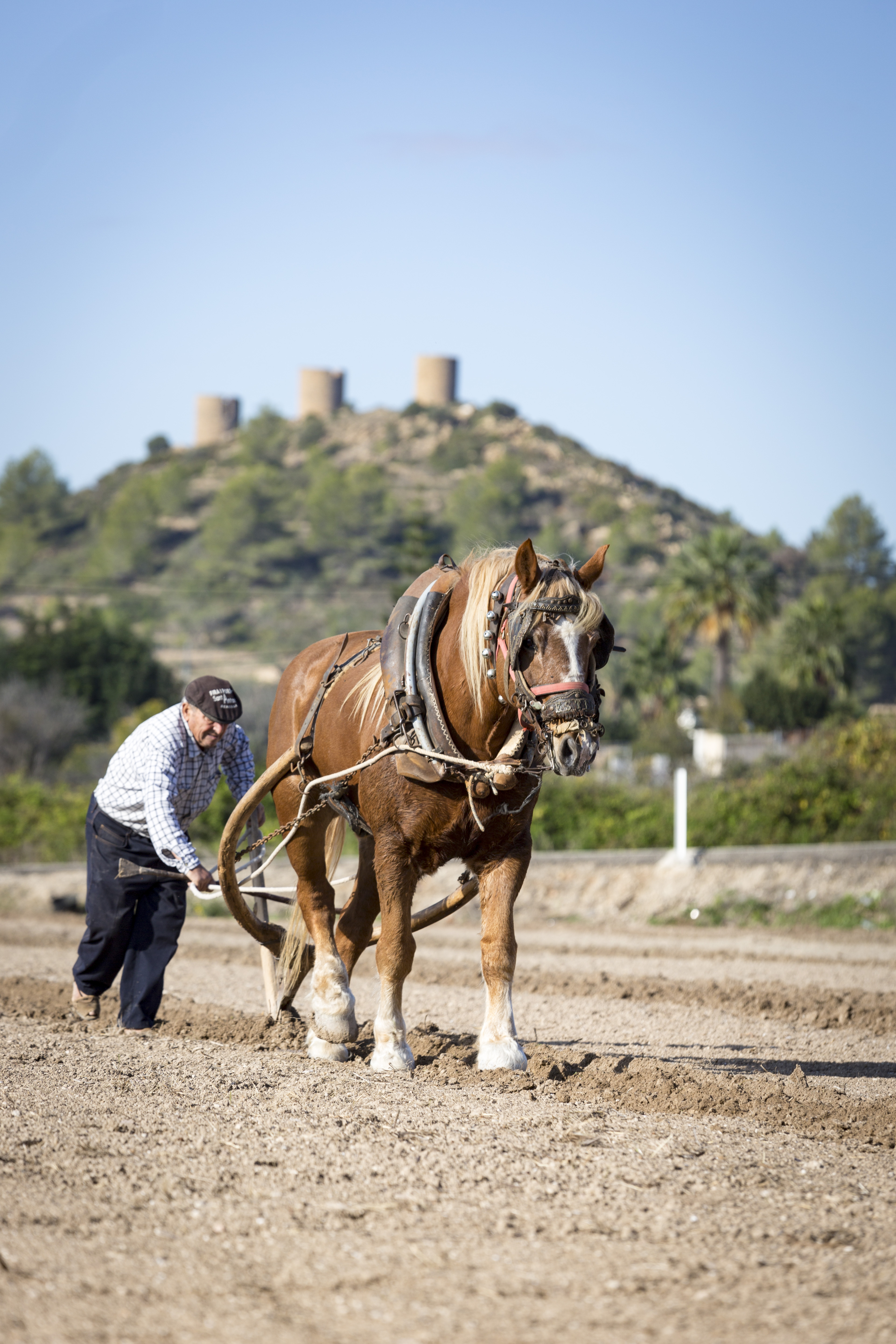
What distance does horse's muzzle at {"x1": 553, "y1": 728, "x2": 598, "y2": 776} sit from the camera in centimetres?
498

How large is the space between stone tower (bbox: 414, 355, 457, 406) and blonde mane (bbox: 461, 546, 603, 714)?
167 meters

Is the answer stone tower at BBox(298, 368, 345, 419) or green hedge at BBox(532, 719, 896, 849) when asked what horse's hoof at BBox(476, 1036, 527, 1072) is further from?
stone tower at BBox(298, 368, 345, 419)

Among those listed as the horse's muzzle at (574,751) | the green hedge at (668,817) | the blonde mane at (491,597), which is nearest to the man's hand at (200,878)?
the blonde mane at (491,597)

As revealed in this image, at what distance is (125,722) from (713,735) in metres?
22.2

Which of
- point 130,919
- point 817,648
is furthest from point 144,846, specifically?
point 817,648

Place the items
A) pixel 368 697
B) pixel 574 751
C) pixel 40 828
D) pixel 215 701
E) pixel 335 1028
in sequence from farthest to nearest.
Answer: pixel 40 828
pixel 215 701
pixel 335 1028
pixel 368 697
pixel 574 751

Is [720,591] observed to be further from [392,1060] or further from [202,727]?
[392,1060]

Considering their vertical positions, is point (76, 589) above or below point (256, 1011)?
above

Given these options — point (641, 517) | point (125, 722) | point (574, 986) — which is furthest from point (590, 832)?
point (641, 517)

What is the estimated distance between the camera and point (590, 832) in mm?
17297

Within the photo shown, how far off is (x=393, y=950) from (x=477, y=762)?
3.19 ft

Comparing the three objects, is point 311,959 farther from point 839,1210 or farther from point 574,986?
point 839,1210

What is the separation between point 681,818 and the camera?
15.9 meters

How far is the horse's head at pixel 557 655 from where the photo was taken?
5.01 meters
